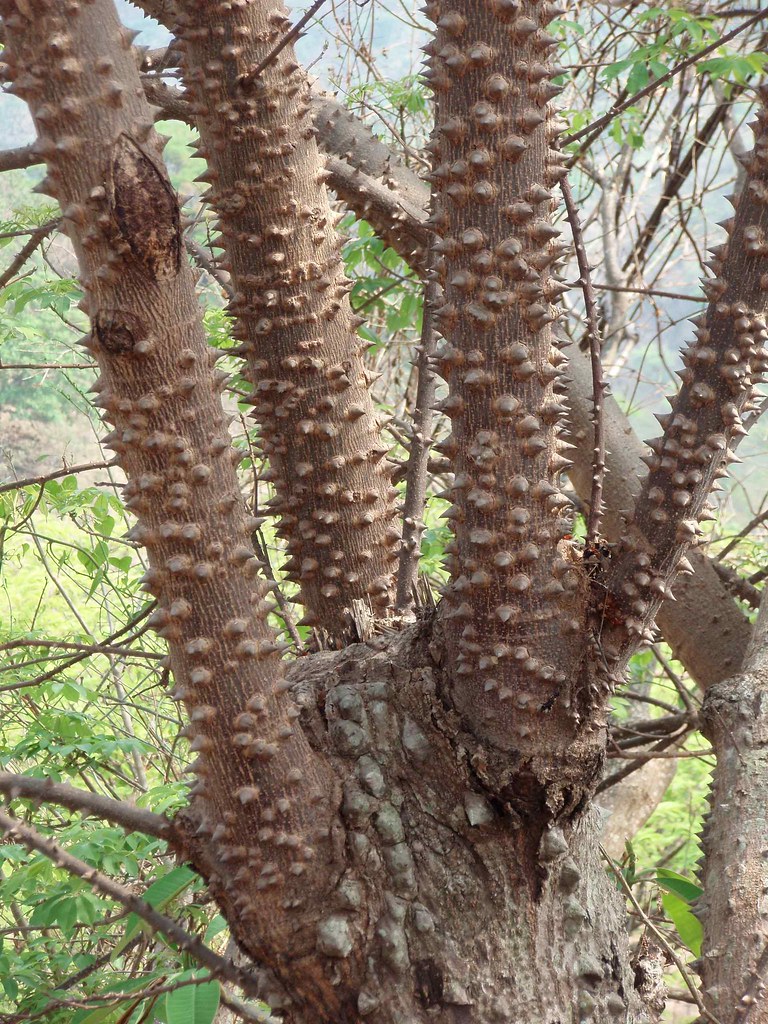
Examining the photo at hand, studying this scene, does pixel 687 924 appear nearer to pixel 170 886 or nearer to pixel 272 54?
pixel 170 886

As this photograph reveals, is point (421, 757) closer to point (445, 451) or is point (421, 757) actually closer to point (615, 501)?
point (445, 451)

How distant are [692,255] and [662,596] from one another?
14.3ft

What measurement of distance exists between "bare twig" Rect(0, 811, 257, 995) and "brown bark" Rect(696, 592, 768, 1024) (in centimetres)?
61


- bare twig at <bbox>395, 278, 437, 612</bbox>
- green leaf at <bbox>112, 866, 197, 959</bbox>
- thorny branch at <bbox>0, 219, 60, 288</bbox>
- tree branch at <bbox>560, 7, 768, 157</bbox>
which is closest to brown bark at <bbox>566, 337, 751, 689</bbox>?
bare twig at <bbox>395, 278, 437, 612</bbox>

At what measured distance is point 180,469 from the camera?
1.00 metres

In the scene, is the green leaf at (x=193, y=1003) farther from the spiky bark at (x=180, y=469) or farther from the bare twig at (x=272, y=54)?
the bare twig at (x=272, y=54)

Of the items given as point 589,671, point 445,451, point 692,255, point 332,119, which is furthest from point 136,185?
point 692,255

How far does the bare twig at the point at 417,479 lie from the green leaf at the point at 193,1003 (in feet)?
2.24

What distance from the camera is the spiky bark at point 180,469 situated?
2.97 ft

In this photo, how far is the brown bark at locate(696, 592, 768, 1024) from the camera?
3.89ft

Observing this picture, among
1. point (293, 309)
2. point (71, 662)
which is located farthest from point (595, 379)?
point (71, 662)

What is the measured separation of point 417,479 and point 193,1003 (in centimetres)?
102

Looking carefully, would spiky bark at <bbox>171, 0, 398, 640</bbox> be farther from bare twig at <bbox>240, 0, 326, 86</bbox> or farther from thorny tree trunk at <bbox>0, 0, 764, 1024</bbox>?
thorny tree trunk at <bbox>0, 0, 764, 1024</bbox>

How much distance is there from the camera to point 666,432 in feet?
3.69
